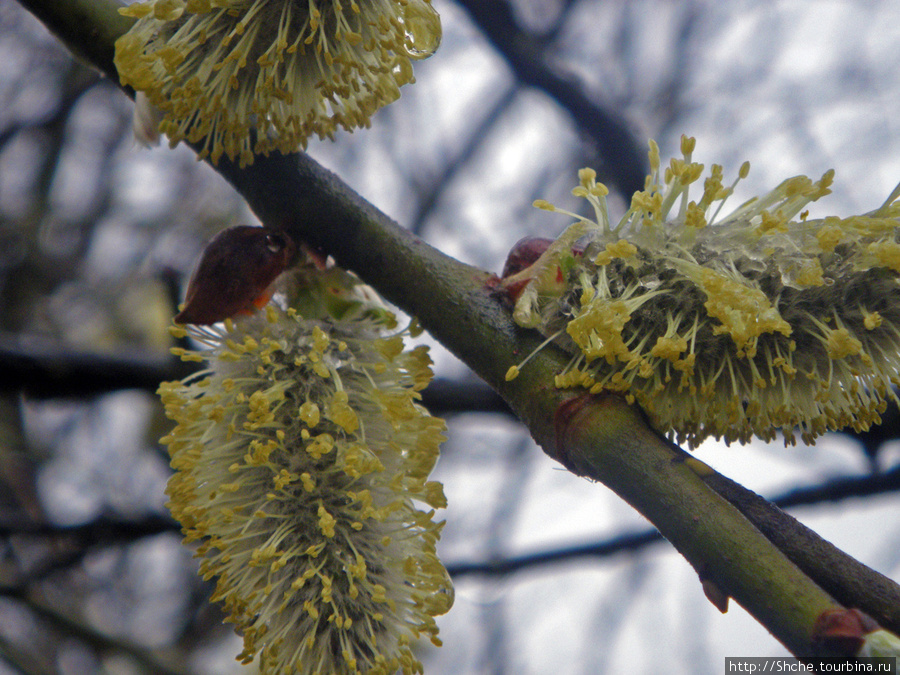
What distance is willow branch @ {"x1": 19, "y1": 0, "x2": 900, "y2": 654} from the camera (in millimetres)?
720

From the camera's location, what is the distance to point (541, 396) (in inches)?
37.7

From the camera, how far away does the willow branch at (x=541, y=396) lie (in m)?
0.72

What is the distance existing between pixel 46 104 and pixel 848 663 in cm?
421

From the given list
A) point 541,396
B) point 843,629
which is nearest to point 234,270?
point 541,396

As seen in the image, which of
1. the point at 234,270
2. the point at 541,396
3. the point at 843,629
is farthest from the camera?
the point at 234,270

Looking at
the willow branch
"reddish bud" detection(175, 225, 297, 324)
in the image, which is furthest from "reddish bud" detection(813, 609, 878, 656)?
"reddish bud" detection(175, 225, 297, 324)

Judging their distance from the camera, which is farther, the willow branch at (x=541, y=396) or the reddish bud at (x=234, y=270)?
the reddish bud at (x=234, y=270)

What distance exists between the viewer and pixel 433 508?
111cm

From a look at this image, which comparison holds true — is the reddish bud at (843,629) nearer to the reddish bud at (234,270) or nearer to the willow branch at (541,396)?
the willow branch at (541,396)

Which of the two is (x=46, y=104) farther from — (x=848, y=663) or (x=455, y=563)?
(x=848, y=663)

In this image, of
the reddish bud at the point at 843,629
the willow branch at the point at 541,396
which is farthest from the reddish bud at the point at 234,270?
the reddish bud at the point at 843,629

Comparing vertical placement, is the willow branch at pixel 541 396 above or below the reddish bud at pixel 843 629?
above

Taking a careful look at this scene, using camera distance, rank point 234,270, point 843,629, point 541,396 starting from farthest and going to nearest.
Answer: point 234,270 → point 541,396 → point 843,629

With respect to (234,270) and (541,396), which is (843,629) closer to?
(541,396)
